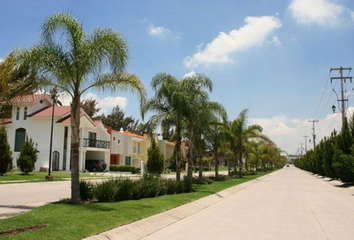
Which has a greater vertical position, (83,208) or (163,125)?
(163,125)

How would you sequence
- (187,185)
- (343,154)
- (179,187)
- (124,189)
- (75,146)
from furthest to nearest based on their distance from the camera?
(343,154)
(187,185)
(179,187)
(124,189)
(75,146)

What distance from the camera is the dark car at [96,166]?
46500 millimetres

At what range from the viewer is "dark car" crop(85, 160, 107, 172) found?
4650cm

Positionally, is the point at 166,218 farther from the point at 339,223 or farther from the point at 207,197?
the point at 207,197

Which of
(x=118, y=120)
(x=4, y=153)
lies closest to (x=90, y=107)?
(x=118, y=120)

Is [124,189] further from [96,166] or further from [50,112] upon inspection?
[96,166]

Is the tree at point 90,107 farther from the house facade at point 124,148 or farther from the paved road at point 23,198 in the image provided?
the paved road at point 23,198

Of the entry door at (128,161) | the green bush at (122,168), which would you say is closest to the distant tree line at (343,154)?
the green bush at (122,168)

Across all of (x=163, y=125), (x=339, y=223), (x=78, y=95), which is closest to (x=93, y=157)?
(x=163, y=125)

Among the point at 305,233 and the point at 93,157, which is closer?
the point at 305,233

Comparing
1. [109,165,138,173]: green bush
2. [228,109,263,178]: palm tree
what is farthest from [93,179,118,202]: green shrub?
[109,165,138,173]: green bush

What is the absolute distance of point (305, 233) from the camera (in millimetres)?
9273

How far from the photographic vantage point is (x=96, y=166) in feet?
153

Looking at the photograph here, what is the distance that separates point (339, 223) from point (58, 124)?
36116 millimetres
